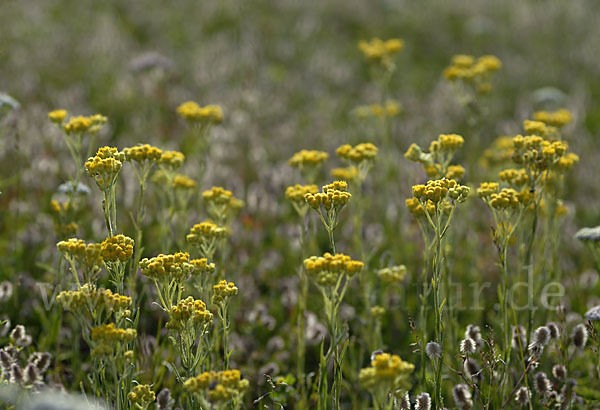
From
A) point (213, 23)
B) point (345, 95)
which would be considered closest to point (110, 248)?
point (345, 95)

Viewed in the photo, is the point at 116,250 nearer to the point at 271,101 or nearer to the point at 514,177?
the point at 514,177

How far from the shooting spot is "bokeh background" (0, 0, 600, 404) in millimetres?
4570

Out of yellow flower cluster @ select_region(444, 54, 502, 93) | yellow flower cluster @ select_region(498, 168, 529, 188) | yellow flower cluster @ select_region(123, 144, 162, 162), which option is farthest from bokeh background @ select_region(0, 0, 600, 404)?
yellow flower cluster @ select_region(123, 144, 162, 162)

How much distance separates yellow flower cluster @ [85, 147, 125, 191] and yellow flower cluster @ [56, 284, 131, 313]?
20.5 inches

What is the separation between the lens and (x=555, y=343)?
3.27 metres

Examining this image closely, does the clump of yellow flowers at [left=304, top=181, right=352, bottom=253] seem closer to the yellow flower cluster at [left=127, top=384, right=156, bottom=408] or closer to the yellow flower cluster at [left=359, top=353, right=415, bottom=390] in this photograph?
the yellow flower cluster at [left=359, top=353, right=415, bottom=390]

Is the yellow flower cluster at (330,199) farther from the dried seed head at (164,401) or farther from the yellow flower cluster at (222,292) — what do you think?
the dried seed head at (164,401)

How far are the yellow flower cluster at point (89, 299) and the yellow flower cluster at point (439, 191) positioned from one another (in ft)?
4.11

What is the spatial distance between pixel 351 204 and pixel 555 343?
3026 millimetres

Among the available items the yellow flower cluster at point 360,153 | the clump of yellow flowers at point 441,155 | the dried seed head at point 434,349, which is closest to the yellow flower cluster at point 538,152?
the clump of yellow flowers at point 441,155

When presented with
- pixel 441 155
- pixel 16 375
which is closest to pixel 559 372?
pixel 441 155

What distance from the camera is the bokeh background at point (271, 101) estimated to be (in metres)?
4.57

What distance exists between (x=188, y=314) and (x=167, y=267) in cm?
22

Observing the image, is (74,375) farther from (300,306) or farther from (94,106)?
(94,106)
